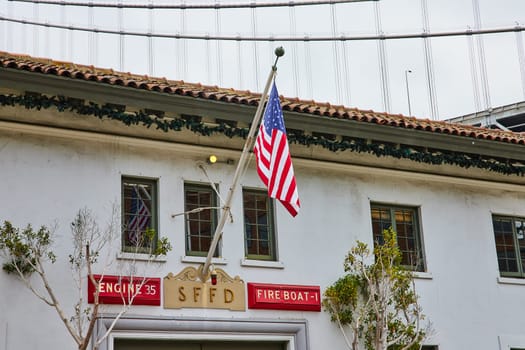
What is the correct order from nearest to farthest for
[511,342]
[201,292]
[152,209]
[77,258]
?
1. [77,258]
2. [201,292]
3. [152,209]
4. [511,342]

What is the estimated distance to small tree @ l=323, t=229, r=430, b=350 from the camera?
16.9m

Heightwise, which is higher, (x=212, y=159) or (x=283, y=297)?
(x=212, y=159)

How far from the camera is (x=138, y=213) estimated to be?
53.1 ft

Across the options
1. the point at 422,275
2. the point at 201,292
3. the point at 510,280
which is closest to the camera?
the point at 201,292

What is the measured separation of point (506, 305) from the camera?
19.5 metres

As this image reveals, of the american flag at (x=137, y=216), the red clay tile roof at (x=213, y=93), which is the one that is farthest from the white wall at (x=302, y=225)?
the red clay tile roof at (x=213, y=93)

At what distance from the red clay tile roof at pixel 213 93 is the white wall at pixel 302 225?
47.7 inches

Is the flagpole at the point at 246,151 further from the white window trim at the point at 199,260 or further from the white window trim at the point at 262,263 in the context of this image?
the white window trim at the point at 262,263

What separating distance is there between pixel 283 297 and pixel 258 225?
141 cm

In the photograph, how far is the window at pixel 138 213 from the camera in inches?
622

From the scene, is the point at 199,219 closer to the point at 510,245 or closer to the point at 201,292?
the point at 201,292

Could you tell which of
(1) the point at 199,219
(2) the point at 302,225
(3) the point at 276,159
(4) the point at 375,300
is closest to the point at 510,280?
(4) the point at 375,300

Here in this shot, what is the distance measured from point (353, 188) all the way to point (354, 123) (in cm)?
149

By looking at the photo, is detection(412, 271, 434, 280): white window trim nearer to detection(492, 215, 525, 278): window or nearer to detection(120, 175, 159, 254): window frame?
detection(492, 215, 525, 278): window
